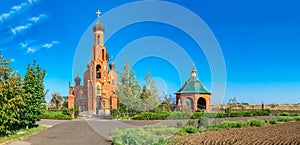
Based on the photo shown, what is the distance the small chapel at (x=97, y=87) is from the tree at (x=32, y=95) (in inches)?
585

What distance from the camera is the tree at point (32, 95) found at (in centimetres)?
1895

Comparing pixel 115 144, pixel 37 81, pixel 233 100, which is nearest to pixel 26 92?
pixel 37 81

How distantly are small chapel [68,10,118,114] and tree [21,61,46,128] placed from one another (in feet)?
48.7

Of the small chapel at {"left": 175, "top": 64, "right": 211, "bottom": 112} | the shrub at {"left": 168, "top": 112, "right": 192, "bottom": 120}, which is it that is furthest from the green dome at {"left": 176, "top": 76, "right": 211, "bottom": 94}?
the shrub at {"left": 168, "top": 112, "right": 192, "bottom": 120}

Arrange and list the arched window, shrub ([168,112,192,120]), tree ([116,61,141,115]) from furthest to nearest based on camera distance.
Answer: the arched window, tree ([116,61,141,115]), shrub ([168,112,192,120])

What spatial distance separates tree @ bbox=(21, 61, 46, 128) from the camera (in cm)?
1895

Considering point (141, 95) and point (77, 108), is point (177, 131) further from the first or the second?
point (77, 108)

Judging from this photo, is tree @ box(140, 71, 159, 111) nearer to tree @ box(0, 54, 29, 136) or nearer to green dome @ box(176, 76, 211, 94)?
green dome @ box(176, 76, 211, 94)

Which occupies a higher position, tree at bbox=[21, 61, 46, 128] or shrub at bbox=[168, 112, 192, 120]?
tree at bbox=[21, 61, 46, 128]

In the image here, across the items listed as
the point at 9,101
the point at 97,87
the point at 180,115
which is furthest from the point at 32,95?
the point at 97,87

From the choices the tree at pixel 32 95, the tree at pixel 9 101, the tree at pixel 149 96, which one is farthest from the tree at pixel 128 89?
the tree at pixel 9 101

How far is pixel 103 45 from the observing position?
3700cm

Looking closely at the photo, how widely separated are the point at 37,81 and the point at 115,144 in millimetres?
9511

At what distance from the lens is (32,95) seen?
1933cm
